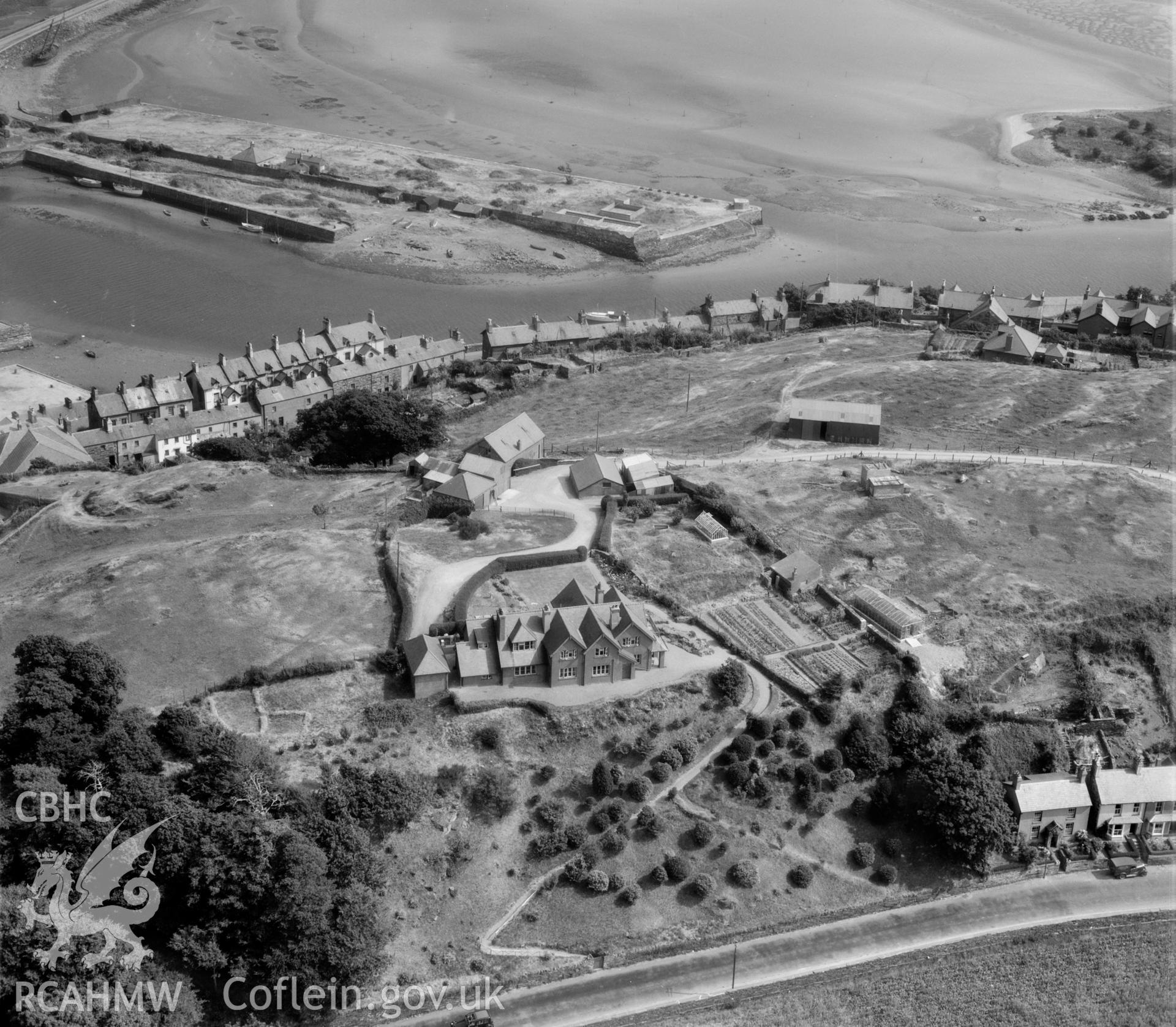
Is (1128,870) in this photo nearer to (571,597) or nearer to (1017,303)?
(571,597)

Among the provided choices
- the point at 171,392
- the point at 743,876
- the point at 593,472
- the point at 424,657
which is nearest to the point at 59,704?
the point at 424,657

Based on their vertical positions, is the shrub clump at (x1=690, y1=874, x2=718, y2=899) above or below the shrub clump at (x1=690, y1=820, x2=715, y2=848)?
below

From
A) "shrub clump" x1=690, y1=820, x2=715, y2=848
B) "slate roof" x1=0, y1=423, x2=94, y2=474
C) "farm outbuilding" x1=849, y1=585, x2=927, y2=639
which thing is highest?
"farm outbuilding" x1=849, y1=585, x2=927, y2=639

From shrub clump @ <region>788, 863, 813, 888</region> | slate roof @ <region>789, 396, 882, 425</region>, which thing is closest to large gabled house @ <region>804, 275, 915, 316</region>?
slate roof @ <region>789, 396, 882, 425</region>

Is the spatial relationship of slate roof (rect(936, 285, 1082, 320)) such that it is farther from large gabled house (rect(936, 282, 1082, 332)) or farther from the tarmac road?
the tarmac road

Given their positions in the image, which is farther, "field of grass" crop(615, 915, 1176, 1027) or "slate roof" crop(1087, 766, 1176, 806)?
"slate roof" crop(1087, 766, 1176, 806)

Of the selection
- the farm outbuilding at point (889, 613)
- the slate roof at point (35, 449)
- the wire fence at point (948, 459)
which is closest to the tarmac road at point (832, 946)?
the farm outbuilding at point (889, 613)
